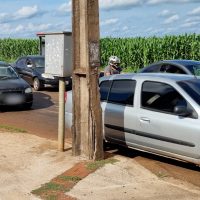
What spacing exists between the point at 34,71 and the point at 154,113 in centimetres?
1412

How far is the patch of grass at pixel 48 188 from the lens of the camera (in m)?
6.47

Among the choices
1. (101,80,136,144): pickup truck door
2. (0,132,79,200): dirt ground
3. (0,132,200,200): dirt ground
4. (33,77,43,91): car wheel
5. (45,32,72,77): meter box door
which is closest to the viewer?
(0,132,200,200): dirt ground

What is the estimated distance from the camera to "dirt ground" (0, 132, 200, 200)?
20.8ft

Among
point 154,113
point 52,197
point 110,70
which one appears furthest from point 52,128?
point 52,197

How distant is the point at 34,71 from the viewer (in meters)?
21.2

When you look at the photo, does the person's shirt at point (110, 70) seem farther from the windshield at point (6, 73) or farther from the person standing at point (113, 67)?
the windshield at point (6, 73)

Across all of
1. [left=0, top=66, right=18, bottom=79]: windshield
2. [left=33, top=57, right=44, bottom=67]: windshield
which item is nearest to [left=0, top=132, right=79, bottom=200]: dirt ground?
[left=0, top=66, right=18, bottom=79]: windshield

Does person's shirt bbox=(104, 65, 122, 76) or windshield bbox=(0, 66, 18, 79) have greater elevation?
person's shirt bbox=(104, 65, 122, 76)

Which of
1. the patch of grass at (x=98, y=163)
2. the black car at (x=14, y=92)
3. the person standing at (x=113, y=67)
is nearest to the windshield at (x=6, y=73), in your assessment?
the black car at (x=14, y=92)

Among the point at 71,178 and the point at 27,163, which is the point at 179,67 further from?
the point at 71,178

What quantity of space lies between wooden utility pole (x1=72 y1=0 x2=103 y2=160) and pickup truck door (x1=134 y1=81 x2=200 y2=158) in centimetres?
71

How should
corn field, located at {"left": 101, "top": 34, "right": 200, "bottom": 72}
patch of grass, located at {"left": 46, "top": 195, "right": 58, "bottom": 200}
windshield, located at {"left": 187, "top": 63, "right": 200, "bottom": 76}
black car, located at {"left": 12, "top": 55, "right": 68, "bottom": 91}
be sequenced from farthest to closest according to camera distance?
corn field, located at {"left": 101, "top": 34, "right": 200, "bottom": 72}
black car, located at {"left": 12, "top": 55, "right": 68, "bottom": 91}
windshield, located at {"left": 187, "top": 63, "right": 200, "bottom": 76}
patch of grass, located at {"left": 46, "top": 195, "right": 58, "bottom": 200}

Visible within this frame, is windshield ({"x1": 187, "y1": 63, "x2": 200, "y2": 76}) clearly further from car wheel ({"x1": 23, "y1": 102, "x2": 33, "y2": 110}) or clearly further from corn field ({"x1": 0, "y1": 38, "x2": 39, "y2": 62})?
corn field ({"x1": 0, "y1": 38, "x2": 39, "y2": 62})

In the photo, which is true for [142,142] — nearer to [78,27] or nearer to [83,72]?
[83,72]
